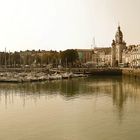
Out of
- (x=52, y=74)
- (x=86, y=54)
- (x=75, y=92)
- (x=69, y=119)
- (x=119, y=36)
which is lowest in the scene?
(x=69, y=119)

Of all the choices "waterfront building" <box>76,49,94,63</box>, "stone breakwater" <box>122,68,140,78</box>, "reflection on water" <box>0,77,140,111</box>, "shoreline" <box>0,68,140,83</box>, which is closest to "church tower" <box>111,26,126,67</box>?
"shoreline" <box>0,68,140,83</box>

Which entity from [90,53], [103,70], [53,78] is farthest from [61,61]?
[90,53]

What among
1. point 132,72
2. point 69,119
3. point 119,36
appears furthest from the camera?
point 119,36

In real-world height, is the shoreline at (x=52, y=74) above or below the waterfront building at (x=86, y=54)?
below

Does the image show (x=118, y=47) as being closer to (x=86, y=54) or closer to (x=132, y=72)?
(x=132, y=72)

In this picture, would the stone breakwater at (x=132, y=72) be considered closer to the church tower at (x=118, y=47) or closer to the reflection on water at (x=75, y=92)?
the reflection on water at (x=75, y=92)

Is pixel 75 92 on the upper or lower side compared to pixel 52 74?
lower

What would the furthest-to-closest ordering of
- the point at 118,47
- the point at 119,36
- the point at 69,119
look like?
the point at 118,47 → the point at 119,36 → the point at 69,119

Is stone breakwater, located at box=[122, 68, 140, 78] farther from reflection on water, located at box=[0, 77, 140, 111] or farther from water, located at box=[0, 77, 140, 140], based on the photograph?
water, located at box=[0, 77, 140, 140]

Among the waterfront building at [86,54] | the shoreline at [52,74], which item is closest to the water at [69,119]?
the shoreline at [52,74]

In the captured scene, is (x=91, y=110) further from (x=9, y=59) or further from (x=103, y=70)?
(x=9, y=59)

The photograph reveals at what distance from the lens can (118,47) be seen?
105750mm

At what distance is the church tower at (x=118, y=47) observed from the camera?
344 feet

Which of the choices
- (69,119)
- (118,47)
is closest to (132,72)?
(118,47)
